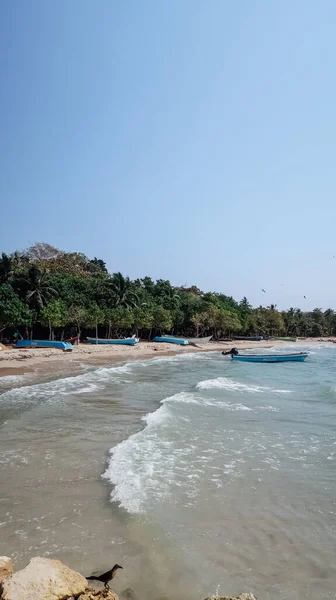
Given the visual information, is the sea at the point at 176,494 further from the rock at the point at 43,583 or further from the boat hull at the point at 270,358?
the boat hull at the point at 270,358

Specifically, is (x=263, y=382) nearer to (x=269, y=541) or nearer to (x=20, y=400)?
(x=20, y=400)

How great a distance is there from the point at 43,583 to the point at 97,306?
48.1 metres

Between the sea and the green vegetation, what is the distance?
28966mm

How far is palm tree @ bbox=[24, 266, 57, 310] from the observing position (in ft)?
148

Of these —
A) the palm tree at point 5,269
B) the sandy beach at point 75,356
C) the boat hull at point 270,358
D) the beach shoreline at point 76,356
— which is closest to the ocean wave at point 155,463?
the beach shoreline at point 76,356

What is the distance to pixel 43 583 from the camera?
4.25m

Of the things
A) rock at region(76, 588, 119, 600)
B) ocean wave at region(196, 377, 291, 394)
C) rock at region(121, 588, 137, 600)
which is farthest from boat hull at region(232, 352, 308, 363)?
rock at region(76, 588, 119, 600)

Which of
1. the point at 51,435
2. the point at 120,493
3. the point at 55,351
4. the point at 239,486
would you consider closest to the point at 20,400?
the point at 51,435

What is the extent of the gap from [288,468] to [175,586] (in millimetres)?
5359

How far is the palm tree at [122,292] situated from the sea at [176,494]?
39.4 meters

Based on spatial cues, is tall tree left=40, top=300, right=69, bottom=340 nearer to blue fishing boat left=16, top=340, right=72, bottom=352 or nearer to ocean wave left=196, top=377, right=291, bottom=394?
blue fishing boat left=16, top=340, right=72, bottom=352

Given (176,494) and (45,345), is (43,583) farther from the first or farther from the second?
(45,345)

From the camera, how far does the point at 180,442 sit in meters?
11.8

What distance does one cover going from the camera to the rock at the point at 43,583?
409 cm
